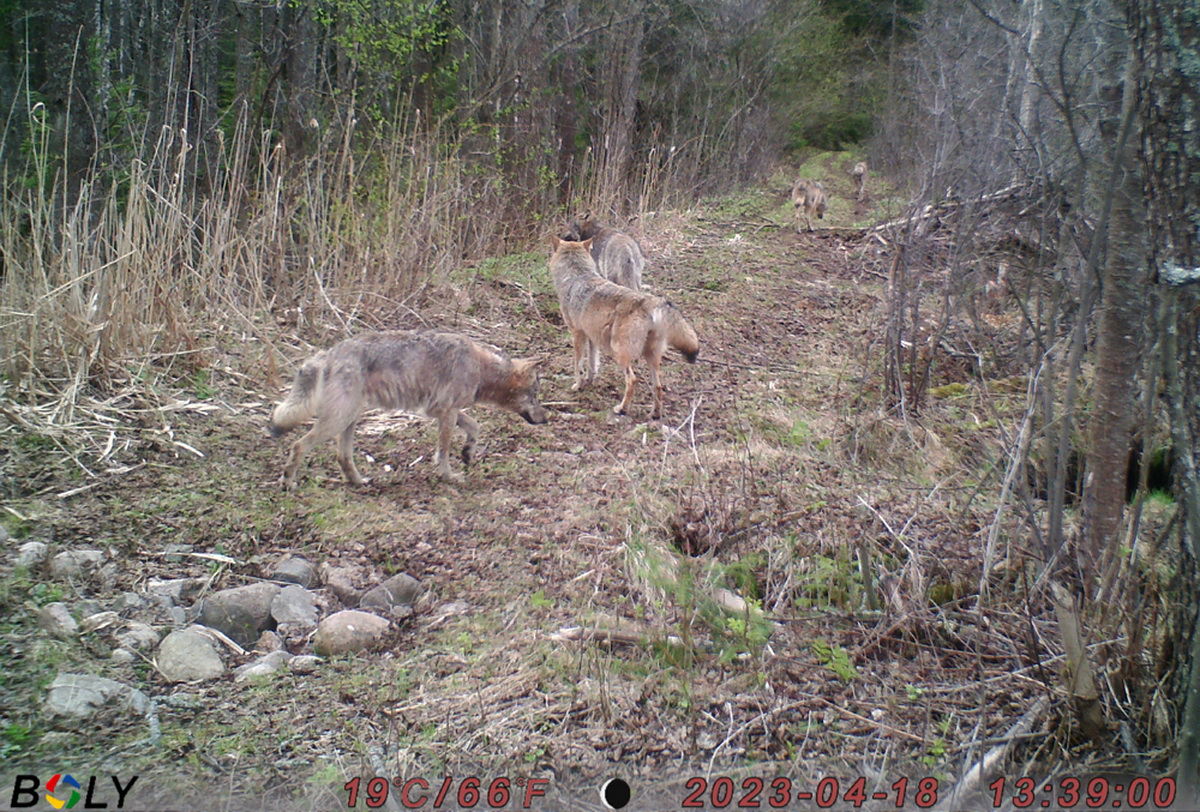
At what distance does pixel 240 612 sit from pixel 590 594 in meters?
1.66

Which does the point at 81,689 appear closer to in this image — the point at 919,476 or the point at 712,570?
the point at 712,570

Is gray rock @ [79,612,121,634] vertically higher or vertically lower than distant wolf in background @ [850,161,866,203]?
lower

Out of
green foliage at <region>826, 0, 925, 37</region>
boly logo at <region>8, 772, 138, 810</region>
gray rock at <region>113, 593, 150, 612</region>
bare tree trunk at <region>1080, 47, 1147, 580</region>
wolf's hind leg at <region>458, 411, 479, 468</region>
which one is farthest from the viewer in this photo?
green foliage at <region>826, 0, 925, 37</region>

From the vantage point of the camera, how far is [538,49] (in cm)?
1381

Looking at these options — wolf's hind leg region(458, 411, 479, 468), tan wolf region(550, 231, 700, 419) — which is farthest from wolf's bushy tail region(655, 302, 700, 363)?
wolf's hind leg region(458, 411, 479, 468)

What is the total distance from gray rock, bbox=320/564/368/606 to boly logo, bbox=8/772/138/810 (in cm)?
145

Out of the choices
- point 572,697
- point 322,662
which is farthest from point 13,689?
point 572,697

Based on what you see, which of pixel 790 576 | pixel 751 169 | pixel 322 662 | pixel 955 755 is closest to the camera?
pixel 955 755

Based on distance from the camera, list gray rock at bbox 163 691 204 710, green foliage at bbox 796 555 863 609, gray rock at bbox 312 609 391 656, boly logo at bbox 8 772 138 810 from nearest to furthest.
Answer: boly logo at bbox 8 772 138 810 < gray rock at bbox 163 691 204 710 < gray rock at bbox 312 609 391 656 < green foliage at bbox 796 555 863 609

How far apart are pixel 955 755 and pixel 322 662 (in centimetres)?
256

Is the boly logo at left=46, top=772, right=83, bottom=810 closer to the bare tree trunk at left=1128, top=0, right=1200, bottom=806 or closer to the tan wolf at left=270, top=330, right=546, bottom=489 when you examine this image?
the tan wolf at left=270, top=330, right=546, bottom=489

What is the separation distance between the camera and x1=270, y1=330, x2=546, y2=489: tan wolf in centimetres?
522

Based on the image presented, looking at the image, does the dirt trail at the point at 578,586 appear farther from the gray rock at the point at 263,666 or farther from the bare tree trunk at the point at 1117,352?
the bare tree trunk at the point at 1117,352

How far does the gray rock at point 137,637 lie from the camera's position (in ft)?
11.5
